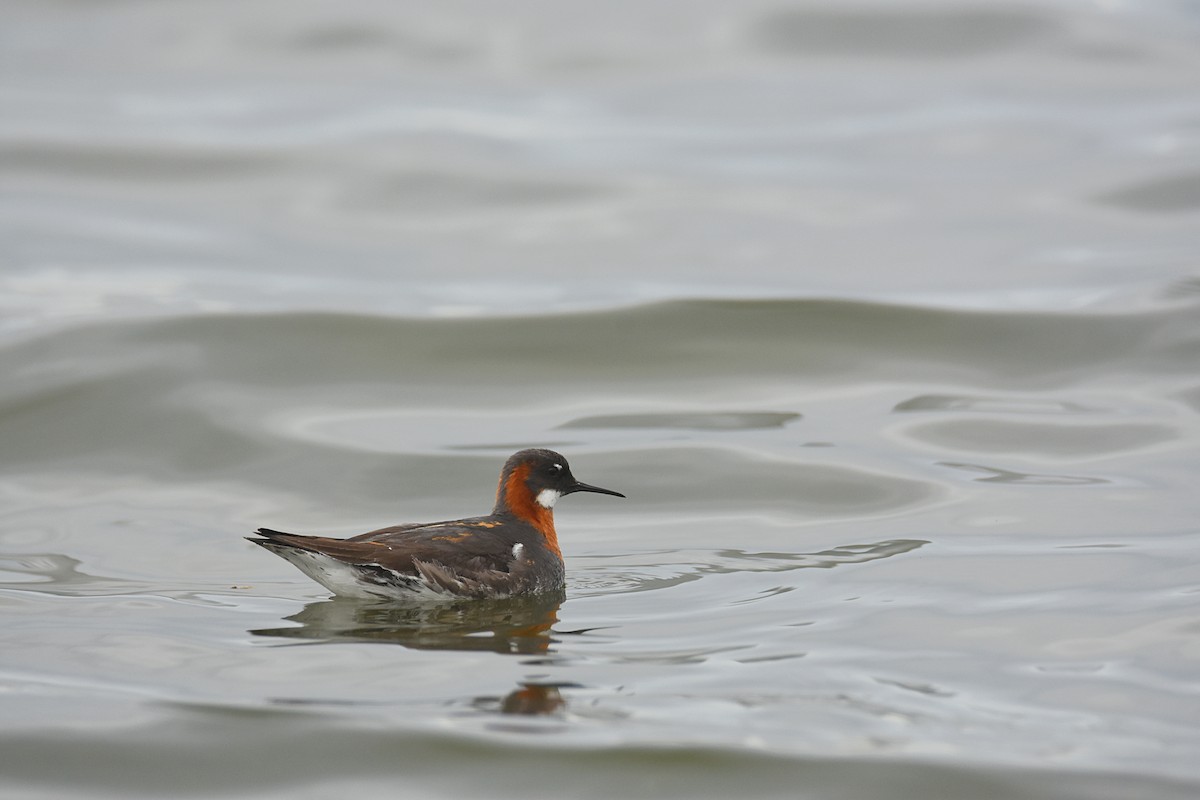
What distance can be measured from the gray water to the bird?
0.20 metres

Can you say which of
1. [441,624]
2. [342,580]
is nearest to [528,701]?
[441,624]

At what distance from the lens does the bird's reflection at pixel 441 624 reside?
8492 mm

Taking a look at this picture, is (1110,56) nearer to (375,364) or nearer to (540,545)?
(375,364)

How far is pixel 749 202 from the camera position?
1959cm

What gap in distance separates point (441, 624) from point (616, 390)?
6020mm

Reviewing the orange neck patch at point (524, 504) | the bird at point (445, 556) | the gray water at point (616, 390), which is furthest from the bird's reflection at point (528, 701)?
the orange neck patch at point (524, 504)

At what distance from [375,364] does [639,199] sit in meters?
5.65

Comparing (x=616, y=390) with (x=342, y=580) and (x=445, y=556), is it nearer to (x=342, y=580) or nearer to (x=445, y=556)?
(x=445, y=556)

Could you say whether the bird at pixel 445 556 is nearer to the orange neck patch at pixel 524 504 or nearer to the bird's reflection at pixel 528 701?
the orange neck patch at pixel 524 504

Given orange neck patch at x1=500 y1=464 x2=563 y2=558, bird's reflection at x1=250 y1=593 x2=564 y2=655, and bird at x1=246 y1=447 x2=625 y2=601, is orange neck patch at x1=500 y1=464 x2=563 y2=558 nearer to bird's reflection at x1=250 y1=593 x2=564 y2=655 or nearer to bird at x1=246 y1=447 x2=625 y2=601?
bird at x1=246 y1=447 x2=625 y2=601

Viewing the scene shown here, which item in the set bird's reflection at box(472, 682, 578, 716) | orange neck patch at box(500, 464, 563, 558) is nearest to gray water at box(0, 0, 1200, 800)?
bird's reflection at box(472, 682, 578, 716)

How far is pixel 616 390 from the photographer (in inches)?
580

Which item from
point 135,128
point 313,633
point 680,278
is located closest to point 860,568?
point 313,633

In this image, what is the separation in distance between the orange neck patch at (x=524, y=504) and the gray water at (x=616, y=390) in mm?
394
